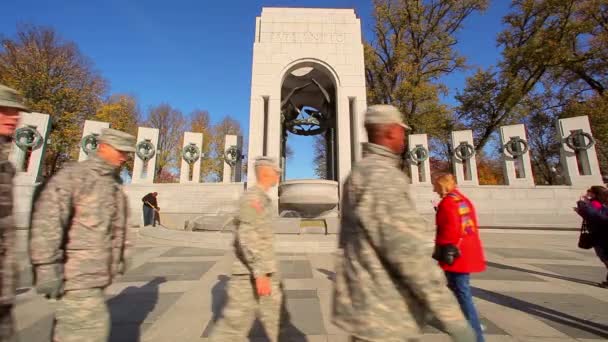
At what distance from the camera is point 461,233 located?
2.64 metres

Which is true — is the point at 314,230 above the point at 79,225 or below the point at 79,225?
below

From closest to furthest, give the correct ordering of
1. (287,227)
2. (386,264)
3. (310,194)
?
(386,264), (287,227), (310,194)

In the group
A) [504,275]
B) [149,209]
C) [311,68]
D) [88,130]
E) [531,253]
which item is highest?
[311,68]

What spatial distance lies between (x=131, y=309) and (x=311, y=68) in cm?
1665

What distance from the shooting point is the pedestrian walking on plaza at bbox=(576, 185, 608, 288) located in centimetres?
427

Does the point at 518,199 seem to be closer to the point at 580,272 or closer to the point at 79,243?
the point at 580,272

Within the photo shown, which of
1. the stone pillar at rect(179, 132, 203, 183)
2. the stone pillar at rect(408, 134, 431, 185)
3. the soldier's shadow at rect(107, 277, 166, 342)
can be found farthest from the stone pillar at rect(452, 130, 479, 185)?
the soldier's shadow at rect(107, 277, 166, 342)

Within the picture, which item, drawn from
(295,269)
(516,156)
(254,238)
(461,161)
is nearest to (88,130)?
(295,269)

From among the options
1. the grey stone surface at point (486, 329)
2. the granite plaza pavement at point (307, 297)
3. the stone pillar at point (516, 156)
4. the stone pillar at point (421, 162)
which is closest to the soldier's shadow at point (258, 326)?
the granite plaza pavement at point (307, 297)

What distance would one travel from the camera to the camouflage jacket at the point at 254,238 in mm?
2207

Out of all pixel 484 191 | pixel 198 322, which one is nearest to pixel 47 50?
pixel 198 322

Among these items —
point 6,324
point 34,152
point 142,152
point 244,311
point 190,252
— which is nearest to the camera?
point 6,324

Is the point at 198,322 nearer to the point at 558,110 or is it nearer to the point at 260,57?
the point at 260,57

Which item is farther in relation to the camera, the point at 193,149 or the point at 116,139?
the point at 193,149
